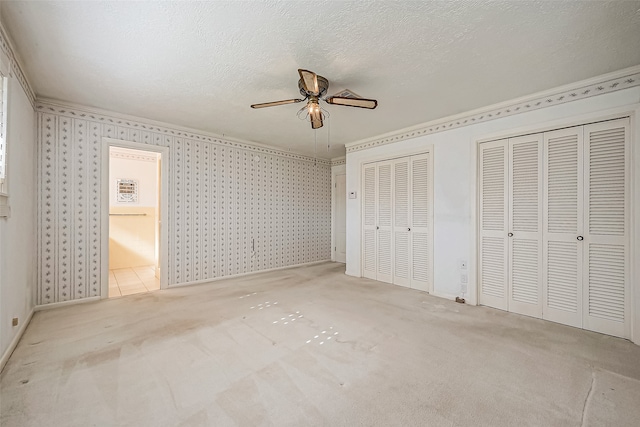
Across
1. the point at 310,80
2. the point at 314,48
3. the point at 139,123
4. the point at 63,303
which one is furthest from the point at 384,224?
the point at 63,303

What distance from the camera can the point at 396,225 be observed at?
4.32 meters

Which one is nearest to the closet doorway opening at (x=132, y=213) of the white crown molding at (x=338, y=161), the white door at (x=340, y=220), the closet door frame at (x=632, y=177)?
the white crown molding at (x=338, y=161)

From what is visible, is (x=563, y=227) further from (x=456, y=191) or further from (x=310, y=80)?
(x=310, y=80)

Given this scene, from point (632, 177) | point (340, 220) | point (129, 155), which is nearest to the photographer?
point (632, 177)

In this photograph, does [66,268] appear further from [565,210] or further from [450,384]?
[565,210]

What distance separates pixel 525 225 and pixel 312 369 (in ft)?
9.23

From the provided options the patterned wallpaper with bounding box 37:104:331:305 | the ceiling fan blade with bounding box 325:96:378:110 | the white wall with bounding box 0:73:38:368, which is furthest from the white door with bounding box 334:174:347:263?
the white wall with bounding box 0:73:38:368

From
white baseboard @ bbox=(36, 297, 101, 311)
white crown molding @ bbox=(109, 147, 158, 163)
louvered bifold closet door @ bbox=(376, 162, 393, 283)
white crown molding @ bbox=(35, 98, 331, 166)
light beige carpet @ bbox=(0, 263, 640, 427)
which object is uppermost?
white crown molding @ bbox=(35, 98, 331, 166)

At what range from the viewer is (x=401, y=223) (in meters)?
4.26

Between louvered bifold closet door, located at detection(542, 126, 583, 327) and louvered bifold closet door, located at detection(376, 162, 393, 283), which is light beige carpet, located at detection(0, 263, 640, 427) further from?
louvered bifold closet door, located at detection(376, 162, 393, 283)

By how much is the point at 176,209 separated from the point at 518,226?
4556 millimetres

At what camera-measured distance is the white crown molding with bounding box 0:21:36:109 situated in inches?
75.0

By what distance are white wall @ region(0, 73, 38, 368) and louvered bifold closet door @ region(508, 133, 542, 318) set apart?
4711 millimetres

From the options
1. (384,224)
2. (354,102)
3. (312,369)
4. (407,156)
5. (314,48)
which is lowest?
(312,369)
